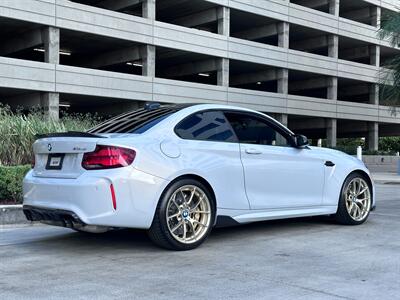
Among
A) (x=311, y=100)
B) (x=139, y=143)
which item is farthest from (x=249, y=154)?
(x=311, y=100)

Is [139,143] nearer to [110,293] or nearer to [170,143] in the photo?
[170,143]

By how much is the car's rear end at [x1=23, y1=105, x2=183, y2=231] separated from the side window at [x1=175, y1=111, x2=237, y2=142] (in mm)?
635

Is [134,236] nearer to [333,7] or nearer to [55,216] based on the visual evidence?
[55,216]

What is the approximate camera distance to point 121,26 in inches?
1170

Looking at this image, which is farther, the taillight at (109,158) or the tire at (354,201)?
the tire at (354,201)

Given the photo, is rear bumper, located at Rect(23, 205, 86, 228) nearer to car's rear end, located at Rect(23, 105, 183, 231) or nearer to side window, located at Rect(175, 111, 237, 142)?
car's rear end, located at Rect(23, 105, 183, 231)

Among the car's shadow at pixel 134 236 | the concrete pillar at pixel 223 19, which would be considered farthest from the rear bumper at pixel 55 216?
the concrete pillar at pixel 223 19

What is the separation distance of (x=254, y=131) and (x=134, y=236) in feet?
6.71

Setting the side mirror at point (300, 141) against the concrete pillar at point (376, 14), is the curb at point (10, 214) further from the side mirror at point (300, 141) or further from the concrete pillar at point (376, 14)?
the concrete pillar at point (376, 14)

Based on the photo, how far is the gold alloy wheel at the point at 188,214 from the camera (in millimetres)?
5855

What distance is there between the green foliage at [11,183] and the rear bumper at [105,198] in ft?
11.9

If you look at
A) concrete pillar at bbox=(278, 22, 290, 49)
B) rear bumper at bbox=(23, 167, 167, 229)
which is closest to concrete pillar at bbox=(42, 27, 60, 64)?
concrete pillar at bbox=(278, 22, 290, 49)

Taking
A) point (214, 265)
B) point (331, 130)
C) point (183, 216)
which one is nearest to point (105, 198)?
point (183, 216)

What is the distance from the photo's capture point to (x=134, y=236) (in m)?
6.82
